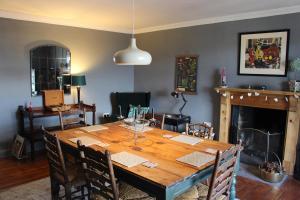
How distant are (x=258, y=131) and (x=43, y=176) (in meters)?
3.29

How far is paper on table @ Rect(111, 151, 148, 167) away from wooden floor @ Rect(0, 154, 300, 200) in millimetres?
1633

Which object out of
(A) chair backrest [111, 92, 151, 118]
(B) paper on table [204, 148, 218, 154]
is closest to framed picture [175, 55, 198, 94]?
(A) chair backrest [111, 92, 151, 118]

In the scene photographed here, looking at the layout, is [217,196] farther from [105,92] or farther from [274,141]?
[105,92]

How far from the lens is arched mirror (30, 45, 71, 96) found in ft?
14.3

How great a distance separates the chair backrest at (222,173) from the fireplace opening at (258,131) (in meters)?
2.09

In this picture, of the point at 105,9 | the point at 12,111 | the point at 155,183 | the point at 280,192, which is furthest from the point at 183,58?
the point at 155,183

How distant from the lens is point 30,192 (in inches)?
120

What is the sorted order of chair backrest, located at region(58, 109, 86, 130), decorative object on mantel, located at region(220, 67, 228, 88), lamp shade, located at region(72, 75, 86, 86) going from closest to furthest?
chair backrest, located at region(58, 109, 86, 130)
decorative object on mantel, located at region(220, 67, 228, 88)
lamp shade, located at region(72, 75, 86, 86)

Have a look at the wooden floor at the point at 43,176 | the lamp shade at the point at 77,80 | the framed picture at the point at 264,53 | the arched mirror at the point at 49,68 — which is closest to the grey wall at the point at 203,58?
the framed picture at the point at 264,53

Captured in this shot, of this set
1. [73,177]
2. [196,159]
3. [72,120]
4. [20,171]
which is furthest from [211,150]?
[20,171]

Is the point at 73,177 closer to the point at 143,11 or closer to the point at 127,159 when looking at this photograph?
the point at 127,159

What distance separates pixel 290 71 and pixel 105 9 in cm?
287

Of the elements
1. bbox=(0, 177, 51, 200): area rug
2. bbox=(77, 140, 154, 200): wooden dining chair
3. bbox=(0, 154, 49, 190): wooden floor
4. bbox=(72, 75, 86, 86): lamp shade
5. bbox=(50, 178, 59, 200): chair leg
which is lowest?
bbox=(0, 177, 51, 200): area rug

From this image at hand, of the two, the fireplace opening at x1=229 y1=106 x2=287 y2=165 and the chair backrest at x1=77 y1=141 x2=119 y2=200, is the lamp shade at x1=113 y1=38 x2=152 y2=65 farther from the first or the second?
the fireplace opening at x1=229 y1=106 x2=287 y2=165
